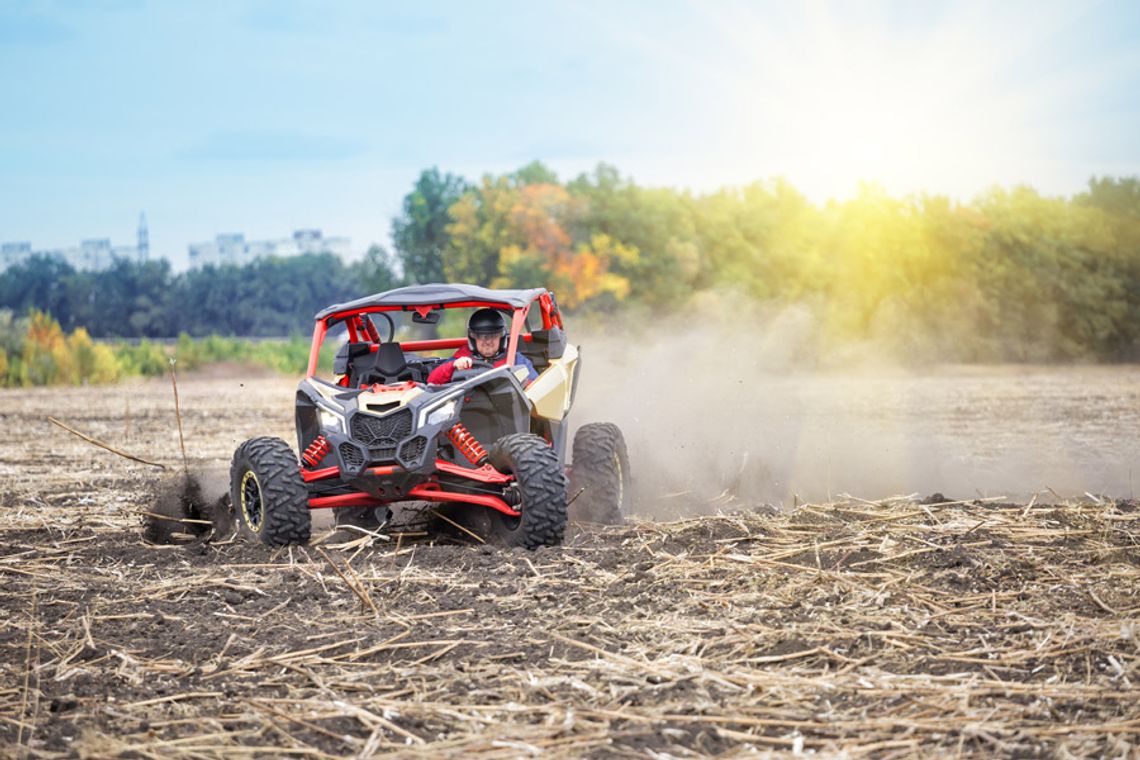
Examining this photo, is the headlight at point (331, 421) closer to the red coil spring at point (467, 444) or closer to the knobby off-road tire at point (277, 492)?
the knobby off-road tire at point (277, 492)

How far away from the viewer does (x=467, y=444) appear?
33.2 ft

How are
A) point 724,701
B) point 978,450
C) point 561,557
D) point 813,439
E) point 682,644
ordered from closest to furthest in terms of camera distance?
point 724,701
point 682,644
point 561,557
point 978,450
point 813,439

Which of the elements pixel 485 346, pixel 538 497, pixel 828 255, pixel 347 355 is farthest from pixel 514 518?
pixel 828 255

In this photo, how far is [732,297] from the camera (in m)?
56.4

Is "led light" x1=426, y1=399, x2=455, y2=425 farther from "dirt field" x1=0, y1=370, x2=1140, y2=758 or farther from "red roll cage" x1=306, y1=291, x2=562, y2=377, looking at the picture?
"dirt field" x1=0, y1=370, x2=1140, y2=758

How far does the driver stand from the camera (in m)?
11.2

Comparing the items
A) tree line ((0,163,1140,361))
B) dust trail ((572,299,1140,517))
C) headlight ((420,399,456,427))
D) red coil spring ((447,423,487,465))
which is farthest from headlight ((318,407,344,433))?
tree line ((0,163,1140,361))

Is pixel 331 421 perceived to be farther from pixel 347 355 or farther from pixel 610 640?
pixel 610 640

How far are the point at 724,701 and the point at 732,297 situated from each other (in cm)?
5107

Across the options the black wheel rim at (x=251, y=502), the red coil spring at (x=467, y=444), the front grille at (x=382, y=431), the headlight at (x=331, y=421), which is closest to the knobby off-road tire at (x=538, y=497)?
the red coil spring at (x=467, y=444)

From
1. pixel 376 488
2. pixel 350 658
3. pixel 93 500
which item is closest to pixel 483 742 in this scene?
pixel 350 658

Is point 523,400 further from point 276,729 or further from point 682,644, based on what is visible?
point 276,729

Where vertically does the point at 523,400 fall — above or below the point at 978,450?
above

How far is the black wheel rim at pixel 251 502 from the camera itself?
10336 millimetres
